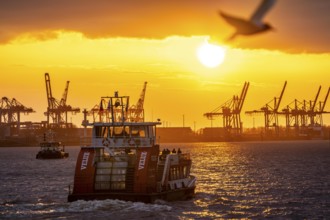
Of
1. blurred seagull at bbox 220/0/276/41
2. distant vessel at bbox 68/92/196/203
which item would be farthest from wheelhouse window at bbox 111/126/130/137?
blurred seagull at bbox 220/0/276/41

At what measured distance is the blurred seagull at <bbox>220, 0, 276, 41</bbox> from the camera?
8.67 metres

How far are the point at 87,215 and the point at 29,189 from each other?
3113 centimetres

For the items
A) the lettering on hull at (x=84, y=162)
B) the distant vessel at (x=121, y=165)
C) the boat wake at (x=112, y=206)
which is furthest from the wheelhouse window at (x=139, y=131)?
the boat wake at (x=112, y=206)

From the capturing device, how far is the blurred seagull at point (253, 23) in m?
8.67

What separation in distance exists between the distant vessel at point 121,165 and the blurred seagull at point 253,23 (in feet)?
120

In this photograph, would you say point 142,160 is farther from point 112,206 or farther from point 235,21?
point 235,21

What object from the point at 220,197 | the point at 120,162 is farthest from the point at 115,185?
the point at 220,197

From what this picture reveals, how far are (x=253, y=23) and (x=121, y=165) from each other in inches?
1512

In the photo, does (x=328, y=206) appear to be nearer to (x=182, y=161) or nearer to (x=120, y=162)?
(x=182, y=161)

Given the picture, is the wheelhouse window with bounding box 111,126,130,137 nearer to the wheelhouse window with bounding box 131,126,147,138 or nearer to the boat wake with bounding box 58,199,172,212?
the wheelhouse window with bounding box 131,126,147,138

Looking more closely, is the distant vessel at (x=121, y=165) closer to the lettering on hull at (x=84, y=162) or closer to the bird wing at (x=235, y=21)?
the lettering on hull at (x=84, y=162)

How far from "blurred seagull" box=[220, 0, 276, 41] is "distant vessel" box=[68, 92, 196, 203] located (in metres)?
36.7

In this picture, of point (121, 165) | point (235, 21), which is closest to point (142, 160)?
point (121, 165)

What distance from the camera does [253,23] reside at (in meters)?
8.86
